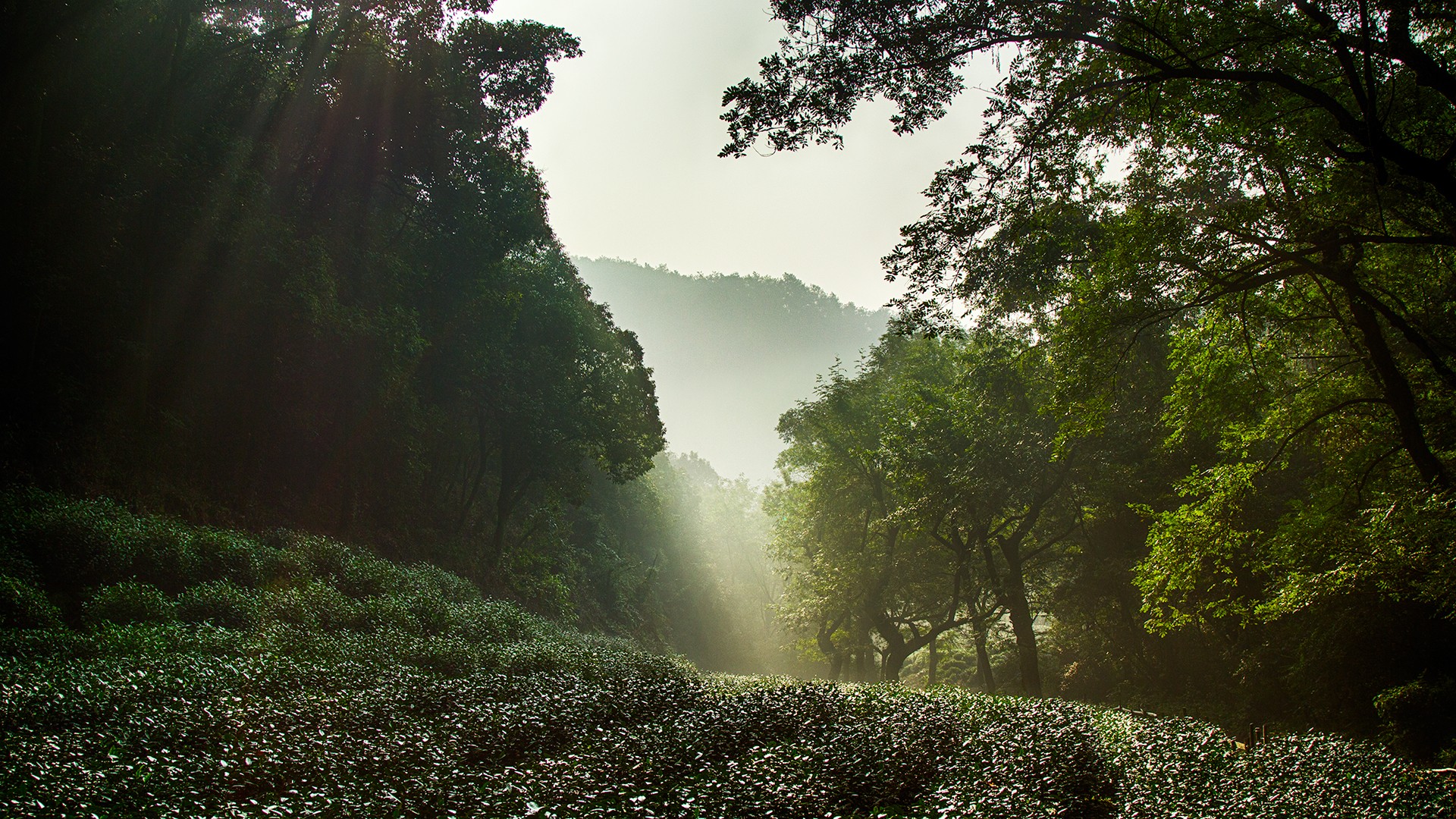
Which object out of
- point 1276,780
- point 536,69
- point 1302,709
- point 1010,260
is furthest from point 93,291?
point 1302,709

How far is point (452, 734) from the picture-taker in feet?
22.5

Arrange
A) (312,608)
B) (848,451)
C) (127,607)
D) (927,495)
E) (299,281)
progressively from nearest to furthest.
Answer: (127,607) < (312,608) < (299,281) < (927,495) < (848,451)

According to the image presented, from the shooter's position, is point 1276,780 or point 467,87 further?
point 467,87

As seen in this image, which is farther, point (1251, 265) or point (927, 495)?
point (927, 495)

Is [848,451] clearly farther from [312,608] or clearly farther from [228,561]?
[228,561]

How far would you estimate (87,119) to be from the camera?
1491cm

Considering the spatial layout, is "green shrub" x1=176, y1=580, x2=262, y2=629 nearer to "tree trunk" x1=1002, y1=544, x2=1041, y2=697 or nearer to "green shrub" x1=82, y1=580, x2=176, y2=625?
"green shrub" x1=82, y1=580, x2=176, y2=625

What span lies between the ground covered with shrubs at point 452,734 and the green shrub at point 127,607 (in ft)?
0.10

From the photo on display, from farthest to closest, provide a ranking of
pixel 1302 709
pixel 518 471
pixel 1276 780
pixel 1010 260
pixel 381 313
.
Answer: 1. pixel 518 471
2. pixel 381 313
3. pixel 1302 709
4. pixel 1010 260
5. pixel 1276 780

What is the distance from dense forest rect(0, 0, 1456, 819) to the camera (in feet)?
21.6

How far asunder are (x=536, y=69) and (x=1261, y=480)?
26603mm

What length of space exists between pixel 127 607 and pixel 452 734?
666cm

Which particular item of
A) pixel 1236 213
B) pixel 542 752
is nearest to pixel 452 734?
pixel 542 752

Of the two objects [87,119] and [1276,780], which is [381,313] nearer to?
[87,119]
